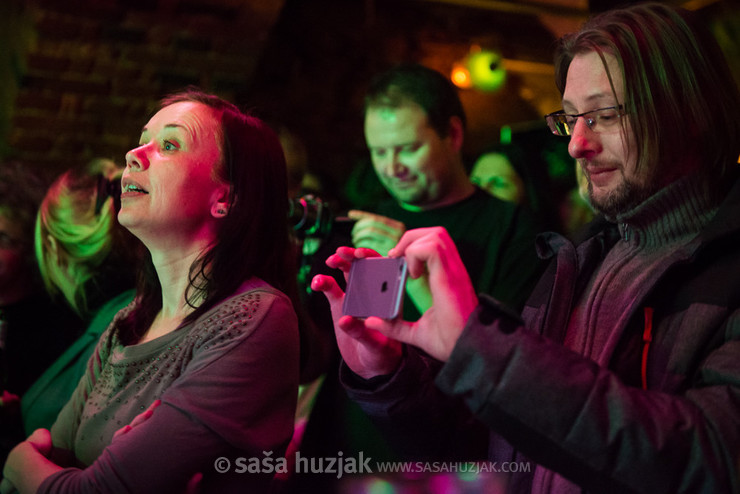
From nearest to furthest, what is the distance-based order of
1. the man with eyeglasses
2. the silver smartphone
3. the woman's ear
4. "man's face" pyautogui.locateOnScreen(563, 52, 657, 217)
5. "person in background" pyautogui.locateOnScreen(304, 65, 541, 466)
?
the man with eyeglasses, the silver smartphone, "man's face" pyautogui.locateOnScreen(563, 52, 657, 217), "person in background" pyautogui.locateOnScreen(304, 65, 541, 466), the woman's ear

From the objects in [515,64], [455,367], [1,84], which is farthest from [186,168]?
[515,64]

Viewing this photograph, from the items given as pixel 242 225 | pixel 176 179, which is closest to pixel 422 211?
pixel 242 225

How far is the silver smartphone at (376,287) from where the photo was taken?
90 centimetres

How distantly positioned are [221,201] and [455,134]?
39.7 inches

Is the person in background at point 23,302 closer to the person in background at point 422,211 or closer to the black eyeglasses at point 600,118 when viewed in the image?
the person in background at point 422,211

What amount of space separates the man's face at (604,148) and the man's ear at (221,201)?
653 millimetres

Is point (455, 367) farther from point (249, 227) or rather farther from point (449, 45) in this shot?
point (449, 45)

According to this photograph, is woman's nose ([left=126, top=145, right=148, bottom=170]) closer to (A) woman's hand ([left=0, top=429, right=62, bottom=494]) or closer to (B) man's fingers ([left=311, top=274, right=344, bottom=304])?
(B) man's fingers ([left=311, top=274, right=344, bottom=304])

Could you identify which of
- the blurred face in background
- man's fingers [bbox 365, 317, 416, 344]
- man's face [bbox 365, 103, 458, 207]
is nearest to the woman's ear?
man's face [bbox 365, 103, 458, 207]

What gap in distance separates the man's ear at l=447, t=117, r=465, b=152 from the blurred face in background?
405 millimetres

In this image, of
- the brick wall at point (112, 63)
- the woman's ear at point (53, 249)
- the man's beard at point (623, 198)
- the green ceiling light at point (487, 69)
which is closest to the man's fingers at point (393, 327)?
the man's beard at point (623, 198)

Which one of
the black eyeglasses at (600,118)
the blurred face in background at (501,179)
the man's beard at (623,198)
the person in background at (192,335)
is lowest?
the person in background at (192,335)

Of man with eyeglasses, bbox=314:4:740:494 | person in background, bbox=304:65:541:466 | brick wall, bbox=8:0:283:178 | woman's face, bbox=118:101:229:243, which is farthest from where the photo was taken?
brick wall, bbox=8:0:283:178

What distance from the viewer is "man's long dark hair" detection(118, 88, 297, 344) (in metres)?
1.24
